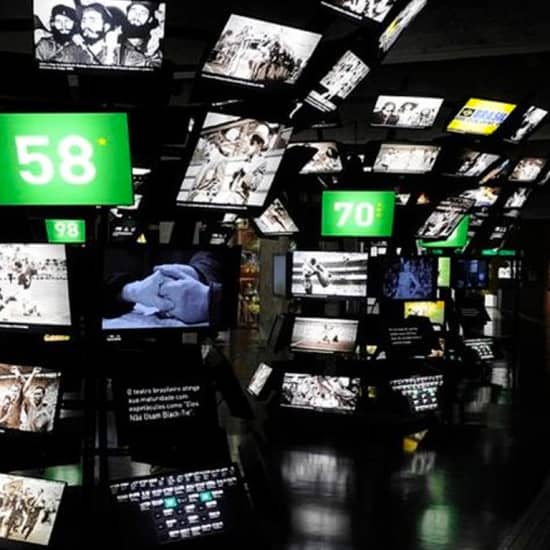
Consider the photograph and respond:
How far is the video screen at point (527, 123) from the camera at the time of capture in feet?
34.7

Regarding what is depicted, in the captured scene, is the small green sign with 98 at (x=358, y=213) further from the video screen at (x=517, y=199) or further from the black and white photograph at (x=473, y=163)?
the video screen at (x=517, y=199)

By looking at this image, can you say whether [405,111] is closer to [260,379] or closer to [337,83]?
[337,83]

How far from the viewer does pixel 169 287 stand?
16.1 feet

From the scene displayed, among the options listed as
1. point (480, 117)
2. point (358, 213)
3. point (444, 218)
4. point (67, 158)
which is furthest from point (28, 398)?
point (444, 218)

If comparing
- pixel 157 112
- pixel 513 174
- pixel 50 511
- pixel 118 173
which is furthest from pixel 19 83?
pixel 513 174

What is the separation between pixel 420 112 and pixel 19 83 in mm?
5310

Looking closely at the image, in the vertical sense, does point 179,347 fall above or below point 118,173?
below

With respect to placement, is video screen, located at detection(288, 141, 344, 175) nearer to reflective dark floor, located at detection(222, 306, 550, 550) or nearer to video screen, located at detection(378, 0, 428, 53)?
reflective dark floor, located at detection(222, 306, 550, 550)

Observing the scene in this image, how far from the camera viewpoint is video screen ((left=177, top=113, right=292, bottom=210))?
519 centimetres

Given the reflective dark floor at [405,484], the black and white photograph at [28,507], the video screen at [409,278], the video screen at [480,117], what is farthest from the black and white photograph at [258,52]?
the video screen at [480,117]

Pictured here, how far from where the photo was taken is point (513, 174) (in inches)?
595

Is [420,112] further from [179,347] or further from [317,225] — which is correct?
[179,347]

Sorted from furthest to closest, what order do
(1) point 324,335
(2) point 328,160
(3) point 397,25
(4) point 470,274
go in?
(4) point 470,274
(2) point 328,160
(1) point 324,335
(3) point 397,25

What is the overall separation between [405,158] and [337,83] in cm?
322
